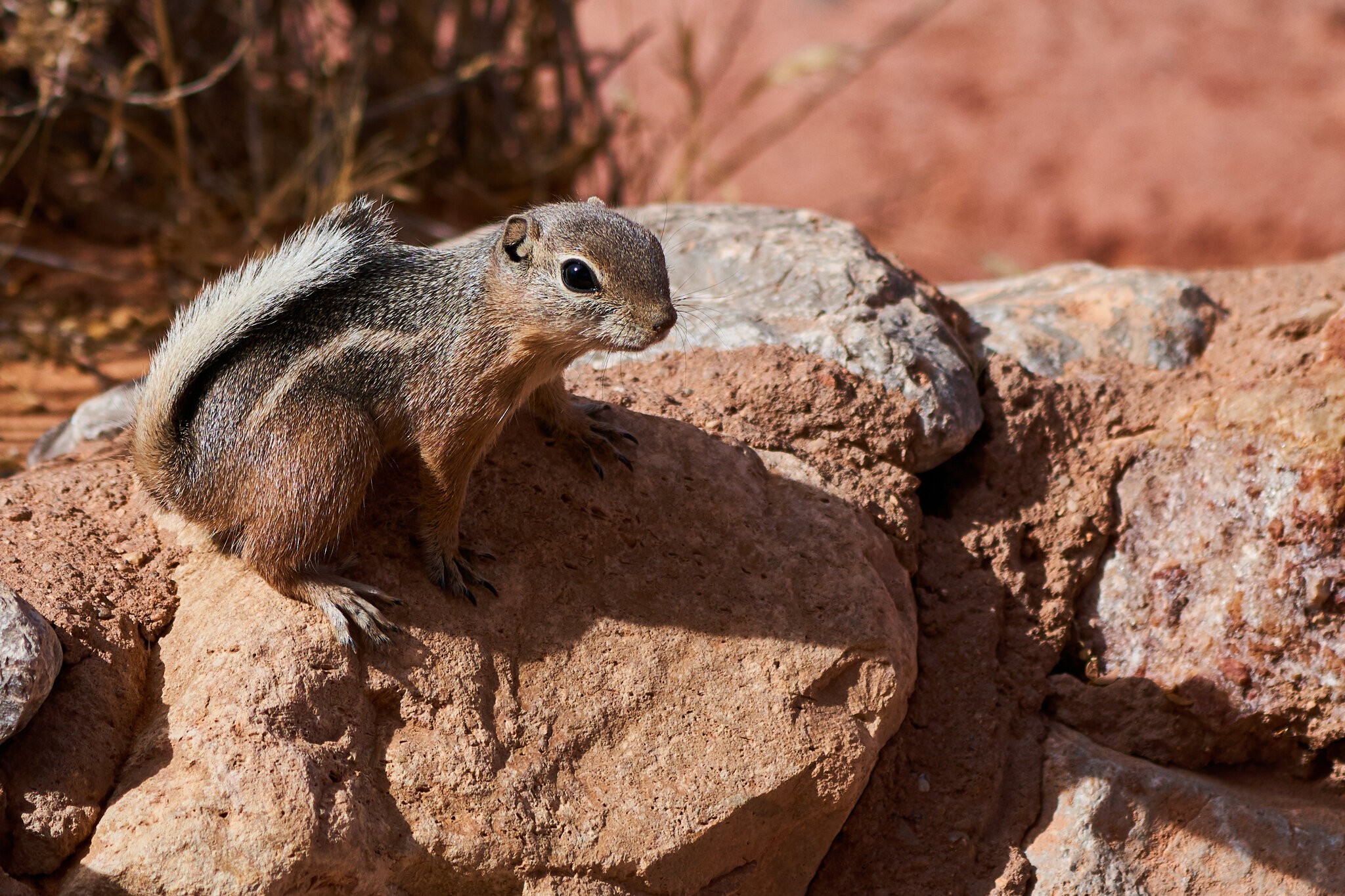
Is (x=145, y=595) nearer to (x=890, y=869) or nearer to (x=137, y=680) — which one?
(x=137, y=680)

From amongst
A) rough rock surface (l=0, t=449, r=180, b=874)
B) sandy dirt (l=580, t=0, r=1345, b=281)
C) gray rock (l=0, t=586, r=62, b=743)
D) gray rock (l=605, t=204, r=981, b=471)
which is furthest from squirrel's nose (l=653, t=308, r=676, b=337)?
sandy dirt (l=580, t=0, r=1345, b=281)

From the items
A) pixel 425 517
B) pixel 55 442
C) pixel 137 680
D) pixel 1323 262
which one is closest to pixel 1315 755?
pixel 1323 262

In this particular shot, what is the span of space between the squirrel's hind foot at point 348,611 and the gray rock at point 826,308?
138cm

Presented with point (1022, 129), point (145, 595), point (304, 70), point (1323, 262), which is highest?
point (1022, 129)

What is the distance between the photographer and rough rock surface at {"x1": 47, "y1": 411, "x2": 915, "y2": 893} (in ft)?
9.18

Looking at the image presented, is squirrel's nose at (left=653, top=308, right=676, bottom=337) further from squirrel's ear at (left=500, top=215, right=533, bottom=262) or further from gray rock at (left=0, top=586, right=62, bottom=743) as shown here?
gray rock at (left=0, top=586, right=62, bottom=743)

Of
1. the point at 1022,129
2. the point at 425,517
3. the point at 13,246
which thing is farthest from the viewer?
the point at 1022,129

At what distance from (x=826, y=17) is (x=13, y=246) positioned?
743cm

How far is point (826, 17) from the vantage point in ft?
36.2

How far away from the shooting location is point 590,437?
11.9ft

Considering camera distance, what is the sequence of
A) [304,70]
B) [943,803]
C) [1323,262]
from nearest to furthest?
1. [943,803]
2. [1323,262]
3. [304,70]

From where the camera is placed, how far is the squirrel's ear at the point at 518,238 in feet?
11.1

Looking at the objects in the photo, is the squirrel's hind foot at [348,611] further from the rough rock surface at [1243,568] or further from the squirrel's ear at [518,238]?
the rough rock surface at [1243,568]

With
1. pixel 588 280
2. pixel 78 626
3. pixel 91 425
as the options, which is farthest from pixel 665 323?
pixel 91 425
